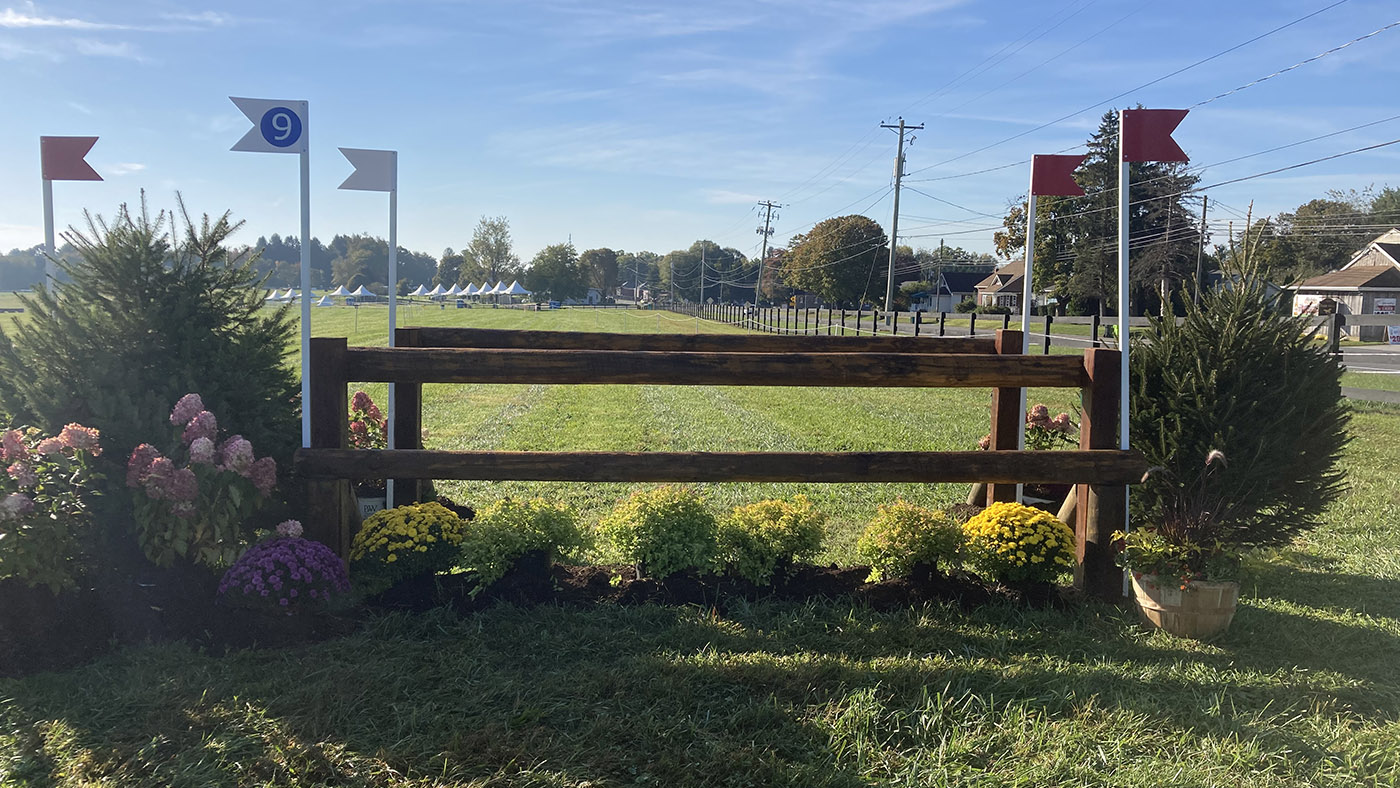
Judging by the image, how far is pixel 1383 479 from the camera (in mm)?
8422

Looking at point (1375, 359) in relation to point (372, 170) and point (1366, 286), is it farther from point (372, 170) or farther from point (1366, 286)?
point (372, 170)

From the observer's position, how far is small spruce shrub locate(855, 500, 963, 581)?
4.60 metres

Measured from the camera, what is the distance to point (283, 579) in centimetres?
399

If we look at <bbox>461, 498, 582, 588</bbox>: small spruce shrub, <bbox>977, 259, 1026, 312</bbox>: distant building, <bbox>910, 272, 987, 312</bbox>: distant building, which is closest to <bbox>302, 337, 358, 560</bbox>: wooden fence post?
<bbox>461, 498, 582, 588</bbox>: small spruce shrub

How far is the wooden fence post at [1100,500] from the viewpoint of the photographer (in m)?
4.63

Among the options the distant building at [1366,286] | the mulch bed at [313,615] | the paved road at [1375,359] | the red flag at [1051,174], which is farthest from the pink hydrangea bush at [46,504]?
the distant building at [1366,286]

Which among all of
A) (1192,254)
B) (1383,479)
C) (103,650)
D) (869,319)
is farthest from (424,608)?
(1192,254)

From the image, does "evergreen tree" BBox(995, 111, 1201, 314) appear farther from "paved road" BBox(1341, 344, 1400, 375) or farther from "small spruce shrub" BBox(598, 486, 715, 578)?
"small spruce shrub" BBox(598, 486, 715, 578)

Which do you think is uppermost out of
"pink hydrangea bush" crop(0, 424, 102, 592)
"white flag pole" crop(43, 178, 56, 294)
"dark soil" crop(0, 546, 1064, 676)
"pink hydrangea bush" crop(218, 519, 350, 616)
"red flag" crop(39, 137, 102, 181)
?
"red flag" crop(39, 137, 102, 181)

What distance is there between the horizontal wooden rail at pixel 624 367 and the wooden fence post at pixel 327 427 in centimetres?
7

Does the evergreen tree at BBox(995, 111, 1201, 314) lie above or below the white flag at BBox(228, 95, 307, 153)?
above

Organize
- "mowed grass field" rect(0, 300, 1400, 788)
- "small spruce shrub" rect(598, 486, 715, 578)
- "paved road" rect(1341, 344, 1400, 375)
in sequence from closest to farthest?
"mowed grass field" rect(0, 300, 1400, 788), "small spruce shrub" rect(598, 486, 715, 578), "paved road" rect(1341, 344, 1400, 375)

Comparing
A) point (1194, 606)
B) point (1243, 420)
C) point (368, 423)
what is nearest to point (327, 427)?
point (368, 423)

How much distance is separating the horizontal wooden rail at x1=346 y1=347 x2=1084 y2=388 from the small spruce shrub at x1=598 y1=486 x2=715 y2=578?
26.6 inches
